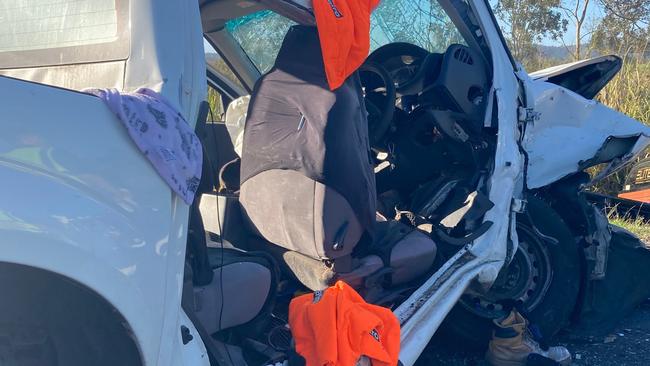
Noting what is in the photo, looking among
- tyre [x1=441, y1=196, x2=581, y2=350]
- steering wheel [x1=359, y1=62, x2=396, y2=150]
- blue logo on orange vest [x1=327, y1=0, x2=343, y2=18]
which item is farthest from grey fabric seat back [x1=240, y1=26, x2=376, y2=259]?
tyre [x1=441, y1=196, x2=581, y2=350]

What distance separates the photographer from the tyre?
3.82 m

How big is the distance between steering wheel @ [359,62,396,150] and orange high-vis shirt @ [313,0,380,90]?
0.67 m

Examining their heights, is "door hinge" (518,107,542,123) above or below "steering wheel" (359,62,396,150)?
below

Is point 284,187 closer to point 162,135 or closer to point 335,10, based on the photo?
point 335,10

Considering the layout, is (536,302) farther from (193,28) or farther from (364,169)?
(193,28)

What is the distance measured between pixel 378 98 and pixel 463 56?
529mm

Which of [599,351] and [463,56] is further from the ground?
[463,56]

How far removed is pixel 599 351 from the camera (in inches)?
152

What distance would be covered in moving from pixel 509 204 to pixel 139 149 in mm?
2310

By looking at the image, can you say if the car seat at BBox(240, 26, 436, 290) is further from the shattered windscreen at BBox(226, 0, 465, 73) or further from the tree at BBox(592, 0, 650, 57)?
the tree at BBox(592, 0, 650, 57)

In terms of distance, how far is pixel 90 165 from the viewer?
1.56 meters

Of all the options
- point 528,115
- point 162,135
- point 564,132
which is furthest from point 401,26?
point 162,135

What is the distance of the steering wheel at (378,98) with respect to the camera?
11.3 ft

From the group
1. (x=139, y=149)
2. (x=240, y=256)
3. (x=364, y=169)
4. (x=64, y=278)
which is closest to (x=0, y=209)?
(x=64, y=278)
